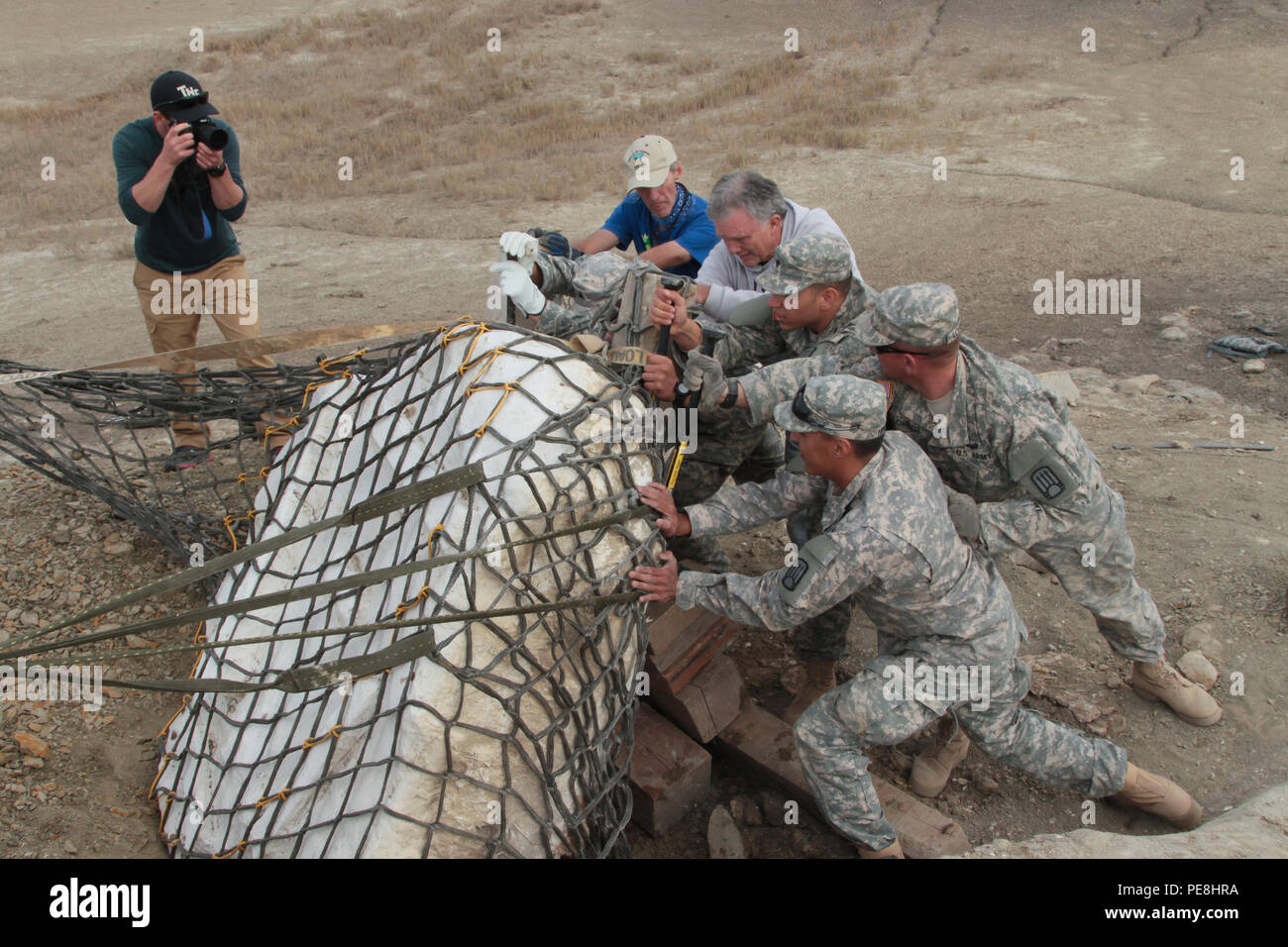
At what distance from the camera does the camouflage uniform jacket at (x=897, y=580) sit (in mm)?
2584

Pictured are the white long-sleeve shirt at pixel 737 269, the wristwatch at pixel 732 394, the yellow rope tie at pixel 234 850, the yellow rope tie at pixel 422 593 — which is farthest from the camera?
the white long-sleeve shirt at pixel 737 269

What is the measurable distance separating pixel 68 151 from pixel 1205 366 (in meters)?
15.1

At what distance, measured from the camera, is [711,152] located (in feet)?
36.4

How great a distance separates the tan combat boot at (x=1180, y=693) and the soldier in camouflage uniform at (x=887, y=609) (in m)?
0.44

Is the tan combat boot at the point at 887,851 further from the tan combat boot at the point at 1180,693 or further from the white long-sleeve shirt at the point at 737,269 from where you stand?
the white long-sleeve shirt at the point at 737,269

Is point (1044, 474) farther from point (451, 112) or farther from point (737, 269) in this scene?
point (451, 112)

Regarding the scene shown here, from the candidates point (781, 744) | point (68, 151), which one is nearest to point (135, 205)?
point (781, 744)

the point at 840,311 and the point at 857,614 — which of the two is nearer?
the point at 840,311

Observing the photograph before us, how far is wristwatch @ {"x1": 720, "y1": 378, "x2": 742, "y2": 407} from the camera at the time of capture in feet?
10.5

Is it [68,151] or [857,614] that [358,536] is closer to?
[857,614]

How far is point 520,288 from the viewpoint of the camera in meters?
3.34

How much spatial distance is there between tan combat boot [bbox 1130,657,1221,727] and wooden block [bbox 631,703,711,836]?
63.2 inches

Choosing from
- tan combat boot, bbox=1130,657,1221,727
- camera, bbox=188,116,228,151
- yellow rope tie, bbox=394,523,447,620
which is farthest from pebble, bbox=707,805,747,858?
camera, bbox=188,116,228,151

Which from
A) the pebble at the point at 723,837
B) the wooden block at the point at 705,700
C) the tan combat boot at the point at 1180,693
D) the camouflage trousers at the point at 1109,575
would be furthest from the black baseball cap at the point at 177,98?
the tan combat boot at the point at 1180,693
